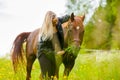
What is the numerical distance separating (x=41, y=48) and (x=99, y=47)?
21.8 metres

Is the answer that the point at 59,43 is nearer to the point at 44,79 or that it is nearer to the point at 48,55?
the point at 48,55

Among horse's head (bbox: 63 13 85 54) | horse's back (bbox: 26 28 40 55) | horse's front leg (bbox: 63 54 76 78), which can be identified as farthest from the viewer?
horse's back (bbox: 26 28 40 55)

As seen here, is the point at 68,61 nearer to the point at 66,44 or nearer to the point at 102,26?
the point at 66,44

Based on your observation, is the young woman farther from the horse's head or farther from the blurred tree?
the blurred tree

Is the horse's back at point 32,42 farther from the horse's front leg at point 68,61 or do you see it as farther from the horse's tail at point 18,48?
the horse's front leg at point 68,61

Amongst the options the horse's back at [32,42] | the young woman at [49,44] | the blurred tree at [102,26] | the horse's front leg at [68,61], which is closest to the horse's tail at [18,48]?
the horse's back at [32,42]

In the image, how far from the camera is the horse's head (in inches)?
416

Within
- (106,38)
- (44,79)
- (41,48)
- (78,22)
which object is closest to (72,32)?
(78,22)

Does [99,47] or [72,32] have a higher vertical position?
[72,32]

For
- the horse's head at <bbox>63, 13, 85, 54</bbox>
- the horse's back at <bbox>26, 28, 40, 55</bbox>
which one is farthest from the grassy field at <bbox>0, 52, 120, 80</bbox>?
the horse's back at <bbox>26, 28, 40, 55</bbox>

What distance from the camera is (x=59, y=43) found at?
33.0 feet

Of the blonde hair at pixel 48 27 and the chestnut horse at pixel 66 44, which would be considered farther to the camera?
the chestnut horse at pixel 66 44

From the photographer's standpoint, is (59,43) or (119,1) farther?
(119,1)

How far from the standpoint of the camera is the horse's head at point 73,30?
10554 millimetres
